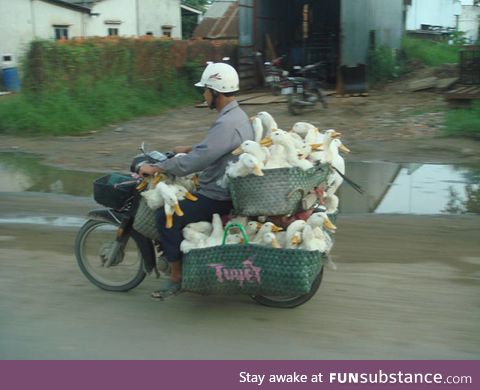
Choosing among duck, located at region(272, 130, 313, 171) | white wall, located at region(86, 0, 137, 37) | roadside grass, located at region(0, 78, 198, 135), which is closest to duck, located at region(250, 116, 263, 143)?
duck, located at region(272, 130, 313, 171)

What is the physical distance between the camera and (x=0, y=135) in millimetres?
13227

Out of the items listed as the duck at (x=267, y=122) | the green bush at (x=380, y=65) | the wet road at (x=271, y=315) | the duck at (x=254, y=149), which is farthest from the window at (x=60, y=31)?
the duck at (x=254, y=149)

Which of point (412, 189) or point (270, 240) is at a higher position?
point (270, 240)

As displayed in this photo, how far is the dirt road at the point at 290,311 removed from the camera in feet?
12.3

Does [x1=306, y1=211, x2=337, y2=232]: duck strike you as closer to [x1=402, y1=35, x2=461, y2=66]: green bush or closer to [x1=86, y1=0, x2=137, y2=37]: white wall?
[x1=402, y1=35, x2=461, y2=66]: green bush

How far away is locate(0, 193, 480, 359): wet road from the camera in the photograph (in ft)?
12.2

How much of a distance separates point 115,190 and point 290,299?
1569 mm

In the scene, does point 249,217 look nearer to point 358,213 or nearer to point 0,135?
point 358,213

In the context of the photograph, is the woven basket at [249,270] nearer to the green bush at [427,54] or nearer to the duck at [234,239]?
the duck at [234,239]

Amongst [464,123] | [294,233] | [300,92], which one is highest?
[300,92]

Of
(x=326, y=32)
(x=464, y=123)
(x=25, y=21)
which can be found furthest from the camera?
(x=25, y=21)

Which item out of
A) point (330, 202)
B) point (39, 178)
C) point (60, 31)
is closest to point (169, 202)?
point (330, 202)

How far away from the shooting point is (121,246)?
4719 millimetres

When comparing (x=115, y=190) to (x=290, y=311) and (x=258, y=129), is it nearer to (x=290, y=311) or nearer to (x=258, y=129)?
(x=258, y=129)
